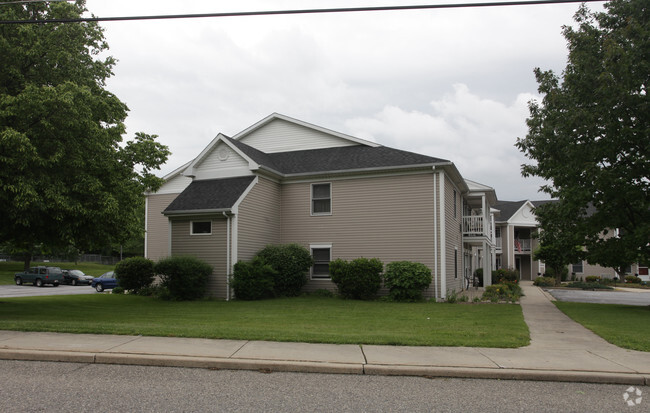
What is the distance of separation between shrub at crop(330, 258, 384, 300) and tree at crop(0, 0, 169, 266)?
309 inches

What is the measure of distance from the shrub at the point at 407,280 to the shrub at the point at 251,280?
15.4 feet

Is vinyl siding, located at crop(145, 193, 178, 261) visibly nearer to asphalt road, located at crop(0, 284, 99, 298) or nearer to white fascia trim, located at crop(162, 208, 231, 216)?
asphalt road, located at crop(0, 284, 99, 298)

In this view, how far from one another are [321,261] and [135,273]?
28.7 feet

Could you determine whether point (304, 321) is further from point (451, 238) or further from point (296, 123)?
point (296, 123)

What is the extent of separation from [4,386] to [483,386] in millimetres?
6217

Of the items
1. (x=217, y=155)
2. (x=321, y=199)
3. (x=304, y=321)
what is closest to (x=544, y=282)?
(x=321, y=199)

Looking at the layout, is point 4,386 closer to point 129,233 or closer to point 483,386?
point 483,386

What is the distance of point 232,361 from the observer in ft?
23.1

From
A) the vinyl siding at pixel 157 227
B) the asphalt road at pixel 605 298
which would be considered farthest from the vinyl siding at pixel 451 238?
the vinyl siding at pixel 157 227

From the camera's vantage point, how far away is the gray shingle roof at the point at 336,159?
778 inches

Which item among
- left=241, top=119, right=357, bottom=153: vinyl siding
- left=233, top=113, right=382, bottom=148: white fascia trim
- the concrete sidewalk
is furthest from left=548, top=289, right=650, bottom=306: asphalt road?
the concrete sidewalk

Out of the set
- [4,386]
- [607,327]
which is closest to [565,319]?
[607,327]

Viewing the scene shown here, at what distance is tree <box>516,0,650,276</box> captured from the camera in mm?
15117

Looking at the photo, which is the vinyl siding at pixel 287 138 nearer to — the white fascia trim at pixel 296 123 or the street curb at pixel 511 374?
the white fascia trim at pixel 296 123
